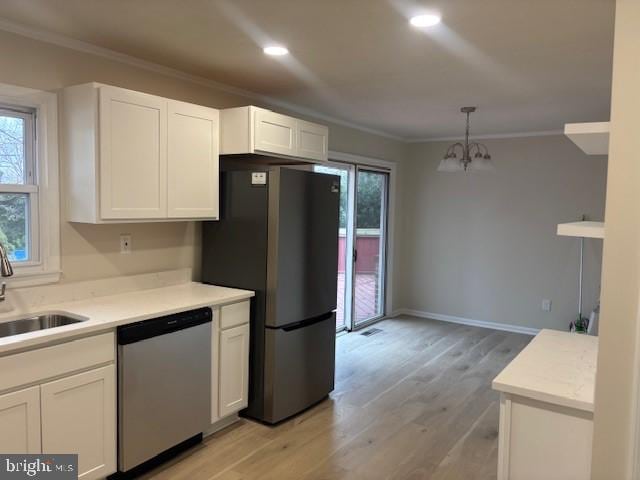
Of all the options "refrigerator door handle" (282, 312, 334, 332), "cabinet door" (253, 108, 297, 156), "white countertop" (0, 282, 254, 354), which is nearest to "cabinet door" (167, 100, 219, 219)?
"cabinet door" (253, 108, 297, 156)

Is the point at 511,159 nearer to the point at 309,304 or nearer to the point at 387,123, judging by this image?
the point at 387,123

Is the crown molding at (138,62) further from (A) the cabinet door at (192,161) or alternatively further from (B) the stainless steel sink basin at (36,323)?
(B) the stainless steel sink basin at (36,323)

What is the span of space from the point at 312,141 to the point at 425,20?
1.65m

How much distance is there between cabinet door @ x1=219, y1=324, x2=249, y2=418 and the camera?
3068 millimetres

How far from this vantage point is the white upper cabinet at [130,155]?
2.60 m

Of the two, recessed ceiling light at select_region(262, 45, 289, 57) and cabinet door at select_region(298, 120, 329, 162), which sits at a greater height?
recessed ceiling light at select_region(262, 45, 289, 57)

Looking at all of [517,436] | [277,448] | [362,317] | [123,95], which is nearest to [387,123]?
[362,317]

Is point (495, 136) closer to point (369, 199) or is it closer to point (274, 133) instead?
point (369, 199)

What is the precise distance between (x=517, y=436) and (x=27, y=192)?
2.62 meters

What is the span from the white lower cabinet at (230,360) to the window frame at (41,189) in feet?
3.22

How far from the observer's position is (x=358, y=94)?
3840 mm

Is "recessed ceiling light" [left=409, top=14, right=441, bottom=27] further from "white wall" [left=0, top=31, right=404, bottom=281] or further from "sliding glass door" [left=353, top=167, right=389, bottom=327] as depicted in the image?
"sliding glass door" [left=353, top=167, right=389, bottom=327]

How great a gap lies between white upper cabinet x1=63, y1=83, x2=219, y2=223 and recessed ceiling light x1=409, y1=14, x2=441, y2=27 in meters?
1.47

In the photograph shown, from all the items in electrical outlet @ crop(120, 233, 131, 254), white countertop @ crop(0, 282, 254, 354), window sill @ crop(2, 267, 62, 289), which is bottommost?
white countertop @ crop(0, 282, 254, 354)
